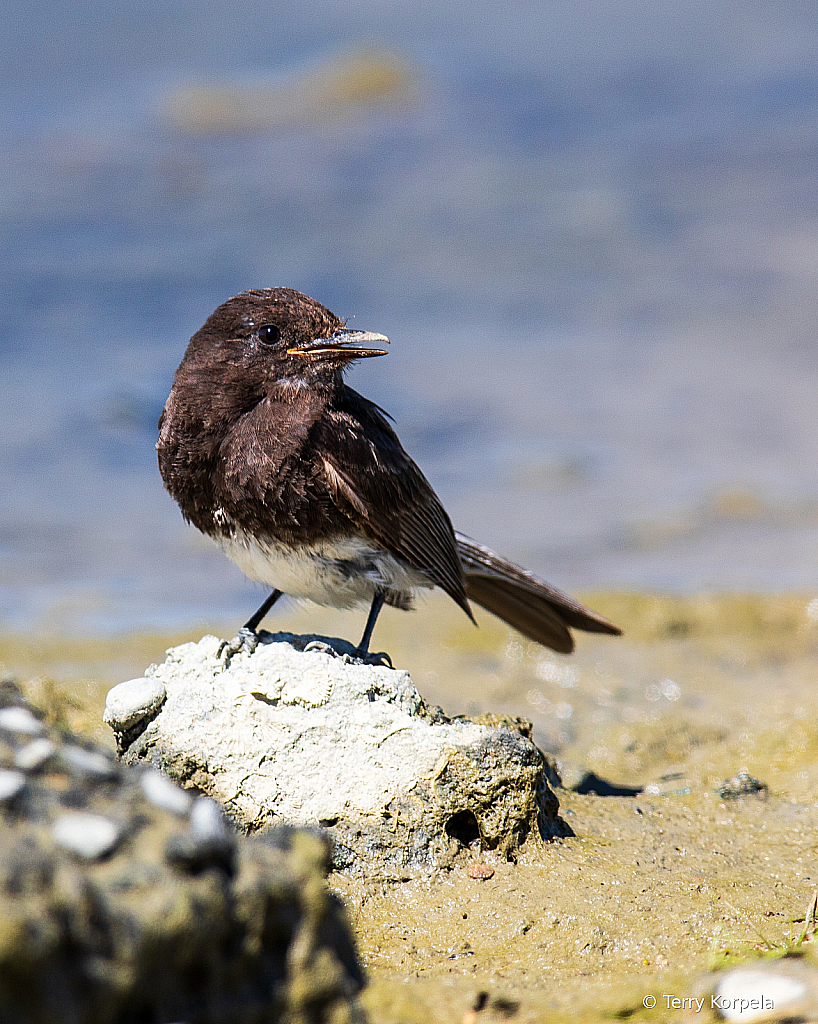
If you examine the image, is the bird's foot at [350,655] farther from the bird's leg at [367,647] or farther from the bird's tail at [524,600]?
the bird's tail at [524,600]

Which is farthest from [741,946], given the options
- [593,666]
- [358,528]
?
[593,666]

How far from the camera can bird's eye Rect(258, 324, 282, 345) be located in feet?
13.8

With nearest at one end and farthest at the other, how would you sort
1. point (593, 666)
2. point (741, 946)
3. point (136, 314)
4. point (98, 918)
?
point (98, 918), point (741, 946), point (593, 666), point (136, 314)

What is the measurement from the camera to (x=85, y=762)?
227cm

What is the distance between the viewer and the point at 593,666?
6805 millimetres

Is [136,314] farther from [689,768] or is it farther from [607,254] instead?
[689,768]

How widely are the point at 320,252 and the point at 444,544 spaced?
36.0ft

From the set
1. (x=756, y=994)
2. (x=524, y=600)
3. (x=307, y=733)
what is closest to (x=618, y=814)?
(x=307, y=733)

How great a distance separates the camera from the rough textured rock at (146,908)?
1.83 meters

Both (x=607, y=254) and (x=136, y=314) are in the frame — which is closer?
(x=136, y=314)

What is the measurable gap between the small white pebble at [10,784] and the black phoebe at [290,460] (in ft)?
5.66

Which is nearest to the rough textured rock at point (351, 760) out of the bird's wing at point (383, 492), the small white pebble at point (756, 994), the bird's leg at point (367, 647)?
the bird's leg at point (367, 647)

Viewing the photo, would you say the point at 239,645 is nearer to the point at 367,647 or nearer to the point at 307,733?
the point at 307,733

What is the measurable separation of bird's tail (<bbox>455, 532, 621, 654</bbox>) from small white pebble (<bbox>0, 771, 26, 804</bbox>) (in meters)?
2.93
